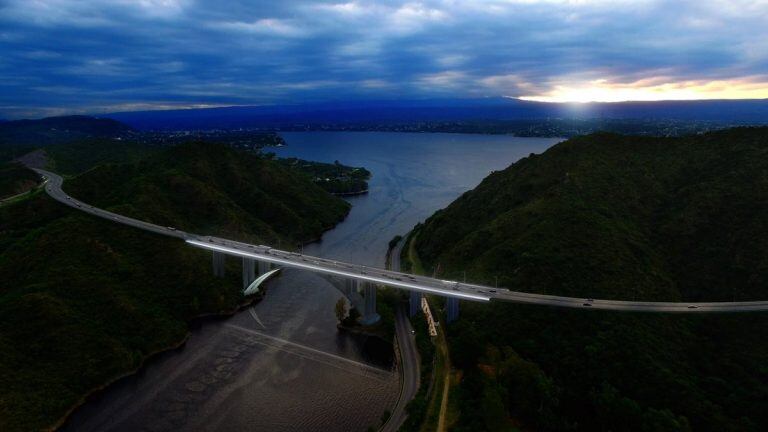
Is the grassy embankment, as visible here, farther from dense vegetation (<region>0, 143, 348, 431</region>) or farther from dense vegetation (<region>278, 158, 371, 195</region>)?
dense vegetation (<region>278, 158, 371, 195</region>)

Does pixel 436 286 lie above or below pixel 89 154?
below

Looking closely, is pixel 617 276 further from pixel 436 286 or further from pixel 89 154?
pixel 89 154

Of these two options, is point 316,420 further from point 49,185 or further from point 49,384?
point 49,185

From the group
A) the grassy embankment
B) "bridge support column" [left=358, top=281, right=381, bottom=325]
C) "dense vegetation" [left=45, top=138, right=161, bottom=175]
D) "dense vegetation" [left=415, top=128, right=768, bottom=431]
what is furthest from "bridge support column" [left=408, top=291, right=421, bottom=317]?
"dense vegetation" [left=45, top=138, right=161, bottom=175]

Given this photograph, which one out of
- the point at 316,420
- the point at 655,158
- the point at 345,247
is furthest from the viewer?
the point at 345,247

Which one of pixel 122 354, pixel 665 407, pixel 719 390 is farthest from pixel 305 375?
pixel 719 390

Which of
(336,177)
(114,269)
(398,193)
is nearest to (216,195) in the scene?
(114,269)

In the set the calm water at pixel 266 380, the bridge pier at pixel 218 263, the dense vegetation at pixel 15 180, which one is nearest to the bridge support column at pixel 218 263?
the bridge pier at pixel 218 263
